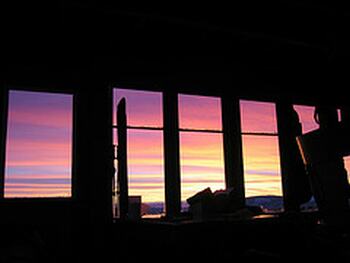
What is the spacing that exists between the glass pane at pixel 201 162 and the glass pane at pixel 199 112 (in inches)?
5.8

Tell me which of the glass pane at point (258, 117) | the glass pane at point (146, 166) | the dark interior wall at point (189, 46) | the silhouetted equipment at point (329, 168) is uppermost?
the dark interior wall at point (189, 46)

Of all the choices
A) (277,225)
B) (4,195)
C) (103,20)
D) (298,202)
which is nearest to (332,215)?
(298,202)

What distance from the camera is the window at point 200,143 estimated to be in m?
6.03

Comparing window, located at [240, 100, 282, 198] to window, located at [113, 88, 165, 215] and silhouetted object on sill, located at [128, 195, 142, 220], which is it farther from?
silhouetted object on sill, located at [128, 195, 142, 220]

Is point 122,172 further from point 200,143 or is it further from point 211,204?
point 200,143

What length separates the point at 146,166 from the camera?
586cm

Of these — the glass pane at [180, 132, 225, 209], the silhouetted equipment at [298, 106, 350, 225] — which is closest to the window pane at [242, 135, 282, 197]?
the glass pane at [180, 132, 225, 209]

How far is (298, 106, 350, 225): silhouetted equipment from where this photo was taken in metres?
1.28

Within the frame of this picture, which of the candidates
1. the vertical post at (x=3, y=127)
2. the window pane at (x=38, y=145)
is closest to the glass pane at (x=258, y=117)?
the window pane at (x=38, y=145)

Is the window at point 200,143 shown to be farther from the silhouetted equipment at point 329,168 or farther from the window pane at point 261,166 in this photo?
the silhouetted equipment at point 329,168

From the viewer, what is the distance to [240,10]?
18.0 ft

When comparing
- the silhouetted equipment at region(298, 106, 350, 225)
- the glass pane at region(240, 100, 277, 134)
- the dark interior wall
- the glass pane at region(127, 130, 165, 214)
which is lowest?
the silhouetted equipment at region(298, 106, 350, 225)

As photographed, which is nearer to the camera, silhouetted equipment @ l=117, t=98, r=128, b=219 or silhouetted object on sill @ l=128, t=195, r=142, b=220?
silhouetted equipment @ l=117, t=98, r=128, b=219

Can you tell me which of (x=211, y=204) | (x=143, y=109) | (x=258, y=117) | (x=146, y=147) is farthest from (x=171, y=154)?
(x=211, y=204)
